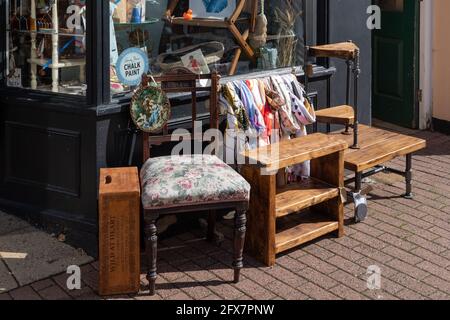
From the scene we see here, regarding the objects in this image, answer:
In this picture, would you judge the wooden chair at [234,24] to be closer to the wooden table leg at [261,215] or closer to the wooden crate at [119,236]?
the wooden table leg at [261,215]

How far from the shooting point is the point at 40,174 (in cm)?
494

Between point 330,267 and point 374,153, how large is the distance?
1.15 meters

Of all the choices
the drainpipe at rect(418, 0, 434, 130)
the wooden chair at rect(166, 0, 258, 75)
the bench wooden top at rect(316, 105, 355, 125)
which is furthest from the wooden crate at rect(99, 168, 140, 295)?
the drainpipe at rect(418, 0, 434, 130)

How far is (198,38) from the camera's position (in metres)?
5.21

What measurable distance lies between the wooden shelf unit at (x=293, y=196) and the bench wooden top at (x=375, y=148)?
0.25 meters

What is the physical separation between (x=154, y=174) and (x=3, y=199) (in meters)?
1.59

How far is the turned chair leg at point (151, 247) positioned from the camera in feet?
13.2

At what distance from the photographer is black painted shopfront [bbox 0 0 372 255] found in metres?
4.57

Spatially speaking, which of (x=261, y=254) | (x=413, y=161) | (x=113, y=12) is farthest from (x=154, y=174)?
(x=413, y=161)

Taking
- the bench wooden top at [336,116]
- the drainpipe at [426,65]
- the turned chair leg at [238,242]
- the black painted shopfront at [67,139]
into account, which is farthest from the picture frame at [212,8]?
the drainpipe at [426,65]

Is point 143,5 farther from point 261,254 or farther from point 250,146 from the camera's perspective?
point 261,254

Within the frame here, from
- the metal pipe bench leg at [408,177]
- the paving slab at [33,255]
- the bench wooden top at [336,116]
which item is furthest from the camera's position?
the metal pipe bench leg at [408,177]

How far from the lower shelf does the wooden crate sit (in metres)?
0.95

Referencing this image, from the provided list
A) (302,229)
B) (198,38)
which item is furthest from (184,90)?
(302,229)
